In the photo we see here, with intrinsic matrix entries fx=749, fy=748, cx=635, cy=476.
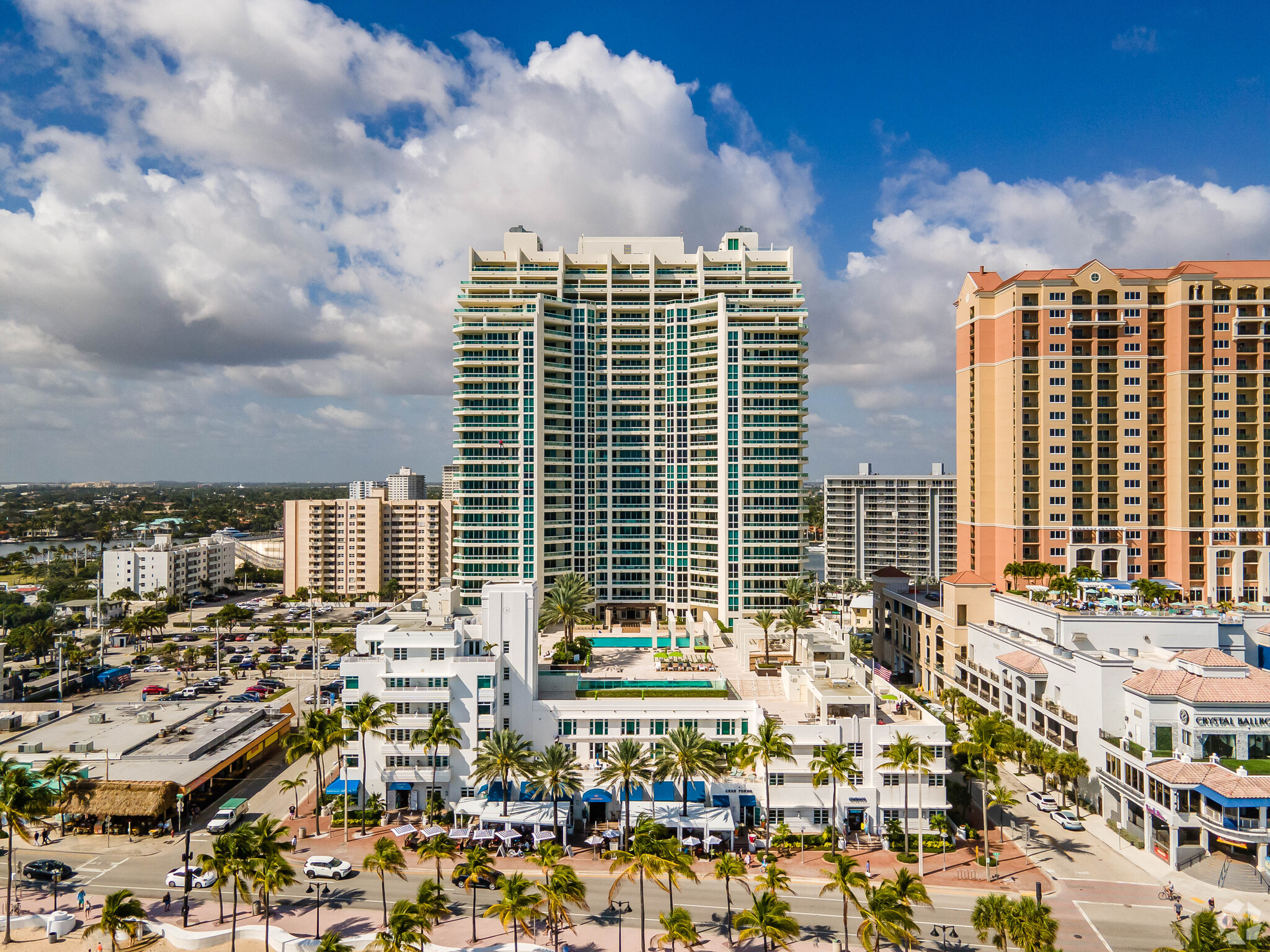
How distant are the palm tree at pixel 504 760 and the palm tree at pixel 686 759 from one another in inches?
417

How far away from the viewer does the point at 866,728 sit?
62.0 meters

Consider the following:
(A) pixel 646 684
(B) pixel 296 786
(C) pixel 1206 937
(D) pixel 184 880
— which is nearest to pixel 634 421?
(A) pixel 646 684

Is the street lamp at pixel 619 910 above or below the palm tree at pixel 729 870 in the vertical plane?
below

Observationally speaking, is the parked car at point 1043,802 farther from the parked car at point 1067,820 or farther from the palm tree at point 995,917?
the palm tree at point 995,917

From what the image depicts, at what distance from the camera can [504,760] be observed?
59.1 m

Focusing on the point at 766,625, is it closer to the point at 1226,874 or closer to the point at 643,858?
the point at 1226,874

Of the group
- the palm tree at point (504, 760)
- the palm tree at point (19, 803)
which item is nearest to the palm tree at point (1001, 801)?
the palm tree at point (504, 760)

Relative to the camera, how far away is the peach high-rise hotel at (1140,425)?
104 m

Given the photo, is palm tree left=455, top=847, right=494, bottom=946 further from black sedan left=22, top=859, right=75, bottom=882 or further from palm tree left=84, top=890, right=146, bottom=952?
black sedan left=22, top=859, right=75, bottom=882

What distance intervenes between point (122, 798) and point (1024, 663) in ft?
288

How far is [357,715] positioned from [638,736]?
24089 mm

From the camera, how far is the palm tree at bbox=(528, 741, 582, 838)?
58.6 metres

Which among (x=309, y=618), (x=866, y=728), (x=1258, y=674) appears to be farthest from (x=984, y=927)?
(x=309, y=618)

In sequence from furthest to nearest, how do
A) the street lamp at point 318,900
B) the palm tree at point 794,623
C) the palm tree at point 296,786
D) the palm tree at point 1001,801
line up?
the palm tree at point 794,623
the palm tree at point 296,786
the palm tree at point 1001,801
the street lamp at point 318,900
